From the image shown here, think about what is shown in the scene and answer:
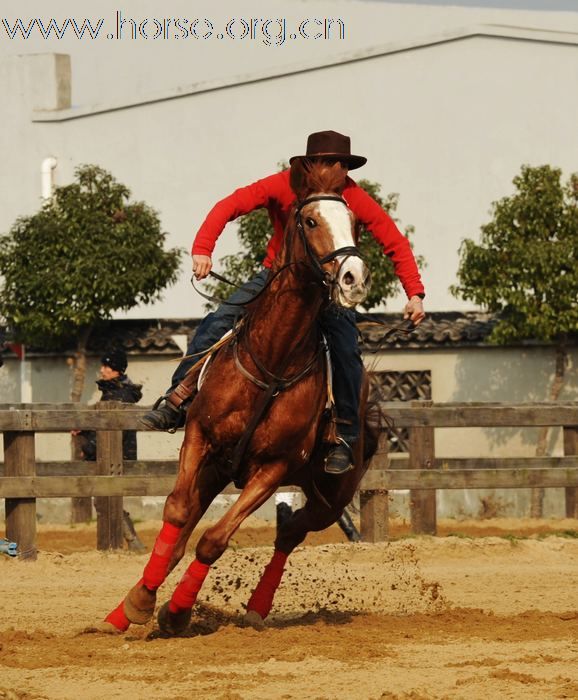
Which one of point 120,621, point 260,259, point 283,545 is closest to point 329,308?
point 283,545

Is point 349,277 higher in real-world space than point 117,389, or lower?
higher

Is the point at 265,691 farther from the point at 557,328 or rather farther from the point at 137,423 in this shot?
the point at 557,328

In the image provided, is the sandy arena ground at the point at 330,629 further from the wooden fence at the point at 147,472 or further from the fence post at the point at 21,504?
the wooden fence at the point at 147,472

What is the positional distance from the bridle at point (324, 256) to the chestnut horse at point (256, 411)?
10mm

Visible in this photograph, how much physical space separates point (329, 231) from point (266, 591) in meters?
2.52

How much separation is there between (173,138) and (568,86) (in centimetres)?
748

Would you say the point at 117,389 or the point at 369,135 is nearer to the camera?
the point at 117,389

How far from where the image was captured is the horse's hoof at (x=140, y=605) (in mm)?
7766

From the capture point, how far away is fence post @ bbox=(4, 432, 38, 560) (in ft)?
39.5

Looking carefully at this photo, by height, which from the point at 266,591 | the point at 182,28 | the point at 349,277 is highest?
the point at 182,28

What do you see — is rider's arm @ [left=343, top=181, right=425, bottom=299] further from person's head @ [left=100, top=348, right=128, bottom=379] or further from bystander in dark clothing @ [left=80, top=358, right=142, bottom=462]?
person's head @ [left=100, top=348, right=128, bottom=379]

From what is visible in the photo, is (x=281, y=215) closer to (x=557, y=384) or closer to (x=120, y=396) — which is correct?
(x=120, y=396)

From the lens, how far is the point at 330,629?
8281 mm

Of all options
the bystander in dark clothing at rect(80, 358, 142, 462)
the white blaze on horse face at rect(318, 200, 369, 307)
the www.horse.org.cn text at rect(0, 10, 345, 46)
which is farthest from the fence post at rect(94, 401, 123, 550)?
the www.horse.org.cn text at rect(0, 10, 345, 46)
